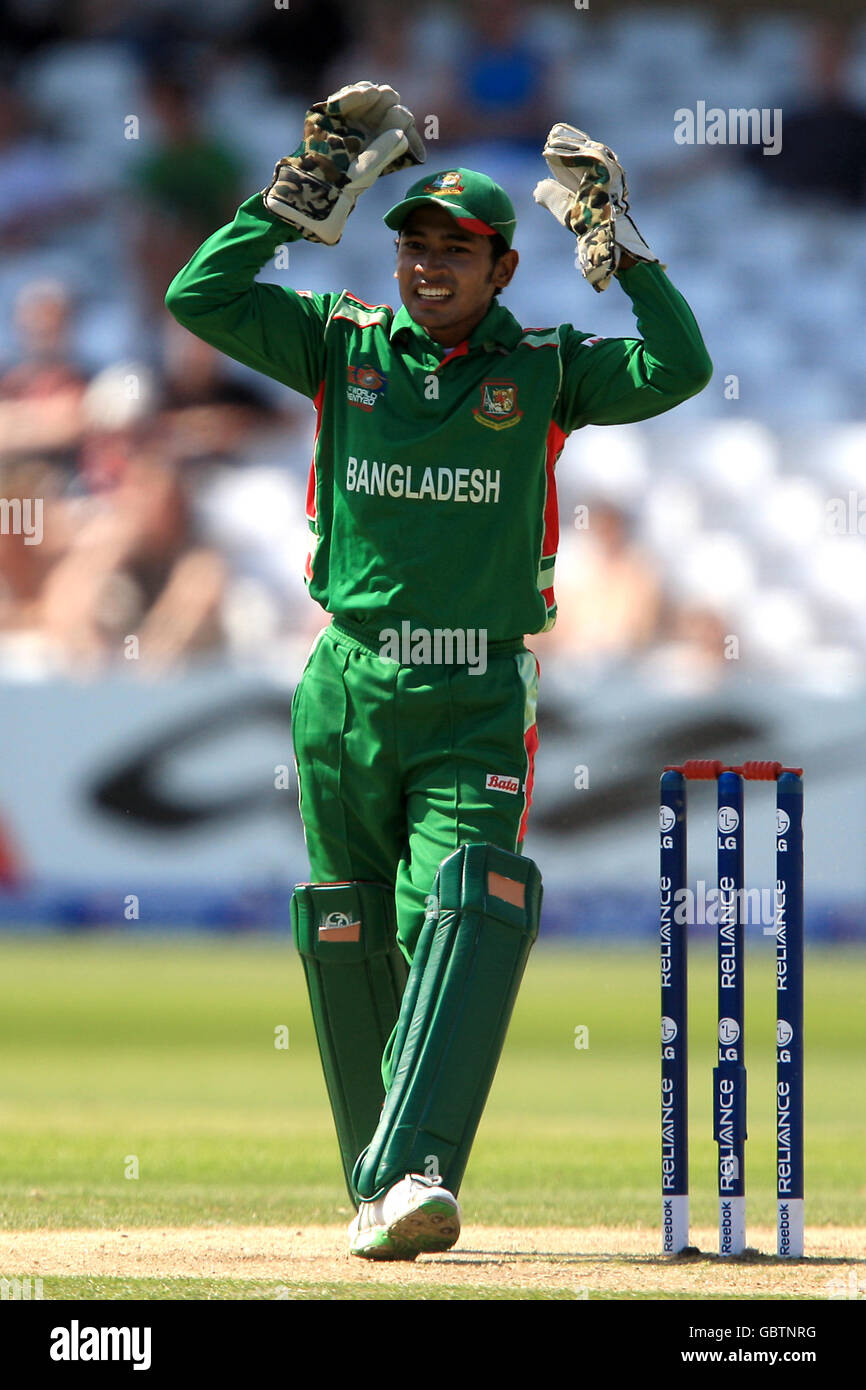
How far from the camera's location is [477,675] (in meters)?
3.52

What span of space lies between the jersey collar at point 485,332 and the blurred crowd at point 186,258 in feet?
33.0

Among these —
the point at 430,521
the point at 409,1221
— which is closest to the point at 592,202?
the point at 430,521

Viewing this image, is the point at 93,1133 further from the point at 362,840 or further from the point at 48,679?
the point at 48,679

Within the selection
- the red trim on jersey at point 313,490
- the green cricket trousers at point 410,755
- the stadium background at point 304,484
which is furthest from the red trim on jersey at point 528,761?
the stadium background at point 304,484

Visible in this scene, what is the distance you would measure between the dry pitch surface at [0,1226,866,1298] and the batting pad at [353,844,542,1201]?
19 cm

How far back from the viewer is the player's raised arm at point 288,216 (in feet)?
11.4

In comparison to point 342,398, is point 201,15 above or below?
above

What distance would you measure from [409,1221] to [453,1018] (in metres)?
0.36

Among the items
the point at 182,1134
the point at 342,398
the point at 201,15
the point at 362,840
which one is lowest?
the point at 182,1134

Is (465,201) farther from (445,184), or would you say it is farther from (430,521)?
(430,521)

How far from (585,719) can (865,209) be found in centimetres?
548

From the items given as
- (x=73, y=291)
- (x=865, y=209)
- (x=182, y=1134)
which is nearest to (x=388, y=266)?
(x=73, y=291)

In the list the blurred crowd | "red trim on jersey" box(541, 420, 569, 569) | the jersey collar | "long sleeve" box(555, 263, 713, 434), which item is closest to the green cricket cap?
the jersey collar

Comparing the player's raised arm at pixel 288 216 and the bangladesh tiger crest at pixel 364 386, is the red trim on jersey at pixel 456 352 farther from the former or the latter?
the player's raised arm at pixel 288 216
